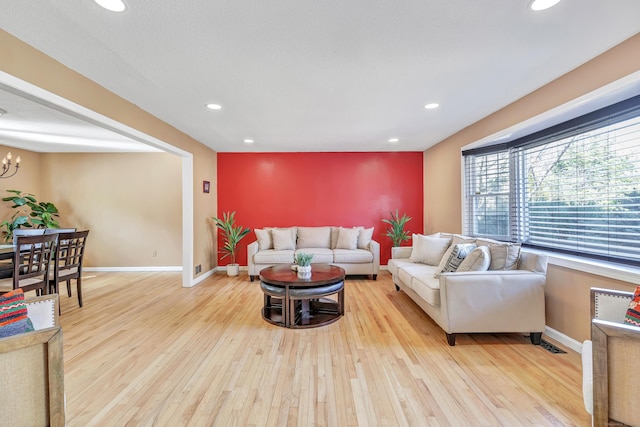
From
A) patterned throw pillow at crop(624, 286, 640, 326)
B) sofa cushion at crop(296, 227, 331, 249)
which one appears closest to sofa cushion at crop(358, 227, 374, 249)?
sofa cushion at crop(296, 227, 331, 249)

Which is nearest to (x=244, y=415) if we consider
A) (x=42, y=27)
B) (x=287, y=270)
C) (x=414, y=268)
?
(x=287, y=270)

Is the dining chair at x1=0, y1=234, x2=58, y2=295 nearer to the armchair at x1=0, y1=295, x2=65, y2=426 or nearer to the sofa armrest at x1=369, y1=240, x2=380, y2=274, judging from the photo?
the armchair at x1=0, y1=295, x2=65, y2=426

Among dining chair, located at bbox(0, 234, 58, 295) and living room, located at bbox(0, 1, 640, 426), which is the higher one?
living room, located at bbox(0, 1, 640, 426)

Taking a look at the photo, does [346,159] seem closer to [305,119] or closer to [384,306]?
[305,119]

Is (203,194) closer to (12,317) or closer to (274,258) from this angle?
(274,258)

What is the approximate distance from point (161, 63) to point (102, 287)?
3.95 meters

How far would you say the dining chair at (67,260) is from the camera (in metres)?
3.22

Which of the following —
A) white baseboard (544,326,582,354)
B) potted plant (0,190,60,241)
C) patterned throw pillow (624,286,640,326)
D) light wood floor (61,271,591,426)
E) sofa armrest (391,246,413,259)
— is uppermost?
potted plant (0,190,60,241)

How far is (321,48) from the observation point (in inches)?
79.4

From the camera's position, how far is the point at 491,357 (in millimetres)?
2295

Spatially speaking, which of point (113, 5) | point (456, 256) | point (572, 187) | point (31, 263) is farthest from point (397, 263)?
point (31, 263)

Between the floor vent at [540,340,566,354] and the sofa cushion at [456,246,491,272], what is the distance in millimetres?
798

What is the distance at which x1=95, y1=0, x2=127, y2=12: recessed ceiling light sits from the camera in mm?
1539

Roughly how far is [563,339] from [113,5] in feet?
13.8
